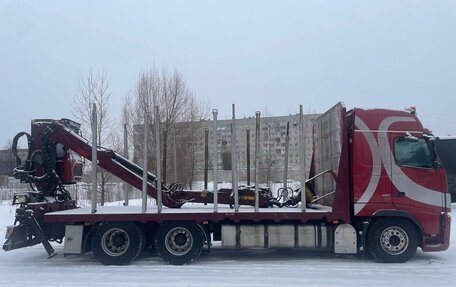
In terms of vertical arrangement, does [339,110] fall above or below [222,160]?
above

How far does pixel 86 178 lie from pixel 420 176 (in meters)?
18.0

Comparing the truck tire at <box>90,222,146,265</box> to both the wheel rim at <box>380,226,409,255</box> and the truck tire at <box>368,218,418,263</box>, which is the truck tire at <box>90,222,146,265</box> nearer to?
the truck tire at <box>368,218,418,263</box>

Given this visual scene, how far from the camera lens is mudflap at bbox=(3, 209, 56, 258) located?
35.7 feet

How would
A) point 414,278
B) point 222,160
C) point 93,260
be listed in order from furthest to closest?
point 222,160 < point 93,260 < point 414,278

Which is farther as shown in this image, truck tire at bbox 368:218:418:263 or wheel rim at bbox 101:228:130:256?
wheel rim at bbox 101:228:130:256

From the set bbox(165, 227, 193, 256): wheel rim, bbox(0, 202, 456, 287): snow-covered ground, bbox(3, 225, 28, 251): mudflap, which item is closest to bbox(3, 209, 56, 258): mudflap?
bbox(3, 225, 28, 251): mudflap

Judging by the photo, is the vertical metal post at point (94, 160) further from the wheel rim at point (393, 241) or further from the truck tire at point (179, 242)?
the wheel rim at point (393, 241)

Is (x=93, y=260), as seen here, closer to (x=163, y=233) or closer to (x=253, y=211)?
(x=163, y=233)

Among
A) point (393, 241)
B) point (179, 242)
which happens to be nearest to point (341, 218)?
point (393, 241)

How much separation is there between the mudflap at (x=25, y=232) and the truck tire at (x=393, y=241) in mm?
7256

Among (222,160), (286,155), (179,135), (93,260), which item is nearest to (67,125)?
(93,260)

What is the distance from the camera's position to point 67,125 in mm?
12789

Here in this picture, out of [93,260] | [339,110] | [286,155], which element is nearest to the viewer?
[339,110]

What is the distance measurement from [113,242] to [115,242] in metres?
0.04
